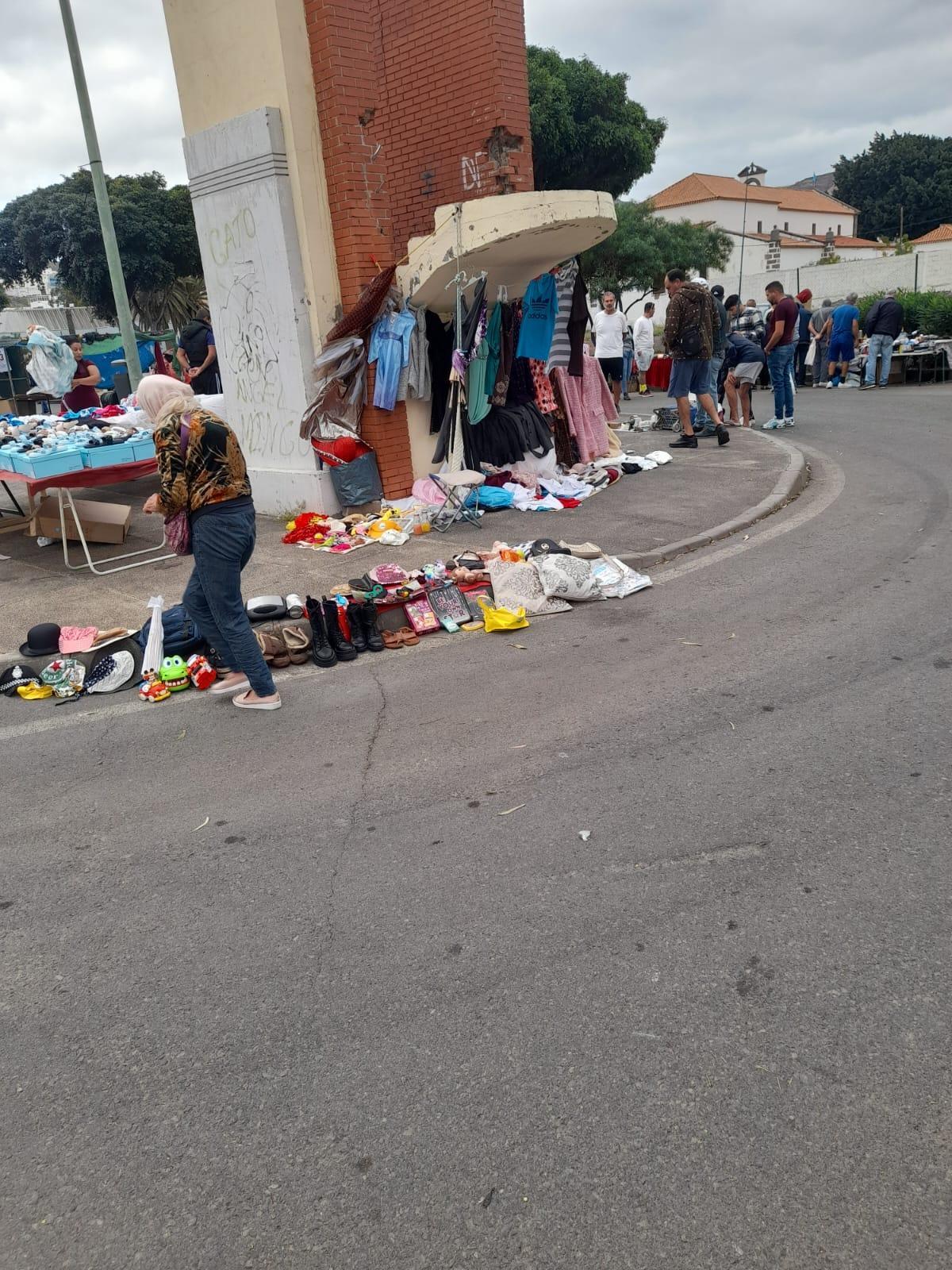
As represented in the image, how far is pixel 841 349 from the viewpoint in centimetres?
2011

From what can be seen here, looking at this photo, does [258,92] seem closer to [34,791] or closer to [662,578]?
[662,578]

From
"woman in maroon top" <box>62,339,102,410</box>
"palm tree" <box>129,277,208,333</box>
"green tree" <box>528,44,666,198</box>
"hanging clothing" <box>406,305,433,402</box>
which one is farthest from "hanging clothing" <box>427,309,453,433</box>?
"palm tree" <box>129,277,208,333</box>

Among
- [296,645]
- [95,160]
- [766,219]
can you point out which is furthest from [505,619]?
[766,219]

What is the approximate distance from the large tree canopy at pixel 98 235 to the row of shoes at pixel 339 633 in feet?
129

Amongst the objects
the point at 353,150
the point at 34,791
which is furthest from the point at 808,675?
the point at 353,150

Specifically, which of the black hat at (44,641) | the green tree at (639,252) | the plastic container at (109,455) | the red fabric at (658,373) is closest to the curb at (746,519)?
the black hat at (44,641)

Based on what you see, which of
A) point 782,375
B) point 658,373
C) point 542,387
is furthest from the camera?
point 658,373

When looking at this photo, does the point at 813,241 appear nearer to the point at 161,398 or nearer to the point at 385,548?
the point at 385,548

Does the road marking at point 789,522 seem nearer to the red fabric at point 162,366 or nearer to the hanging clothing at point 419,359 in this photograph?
the hanging clothing at point 419,359

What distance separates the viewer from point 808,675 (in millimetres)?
4898

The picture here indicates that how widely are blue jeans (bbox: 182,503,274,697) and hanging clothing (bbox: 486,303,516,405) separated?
5.42 metres

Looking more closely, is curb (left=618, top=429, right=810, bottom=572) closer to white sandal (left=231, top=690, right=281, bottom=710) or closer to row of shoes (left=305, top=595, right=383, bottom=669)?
row of shoes (left=305, top=595, right=383, bottom=669)

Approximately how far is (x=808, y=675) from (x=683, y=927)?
2.37 meters

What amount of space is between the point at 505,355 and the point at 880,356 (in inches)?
509
